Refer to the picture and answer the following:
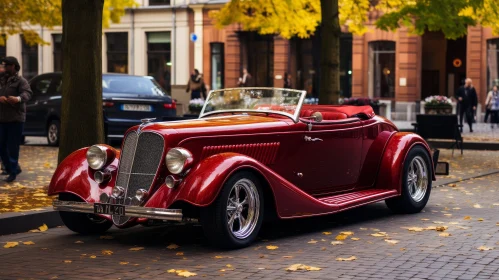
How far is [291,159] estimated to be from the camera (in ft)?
35.0

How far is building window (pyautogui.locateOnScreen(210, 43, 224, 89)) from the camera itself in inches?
1860

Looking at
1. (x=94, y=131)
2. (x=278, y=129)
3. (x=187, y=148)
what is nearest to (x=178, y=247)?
(x=187, y=148)

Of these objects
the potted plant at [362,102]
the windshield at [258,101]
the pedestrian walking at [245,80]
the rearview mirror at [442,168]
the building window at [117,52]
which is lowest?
the rearview mirror at [442,168]

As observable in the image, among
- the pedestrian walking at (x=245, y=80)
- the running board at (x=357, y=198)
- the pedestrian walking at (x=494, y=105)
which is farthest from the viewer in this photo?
the pedestrian walking at (x=245, y=80)

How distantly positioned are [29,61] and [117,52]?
5.22 m

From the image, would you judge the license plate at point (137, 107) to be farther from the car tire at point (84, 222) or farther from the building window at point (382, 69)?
the building window at point (382, 69)

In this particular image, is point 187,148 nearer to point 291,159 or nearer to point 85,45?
point 291,159

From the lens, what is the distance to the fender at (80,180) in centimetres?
1001

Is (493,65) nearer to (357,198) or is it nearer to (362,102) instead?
(362,102)

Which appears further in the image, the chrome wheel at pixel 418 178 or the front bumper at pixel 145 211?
the chrome wheel at pixel 418 178

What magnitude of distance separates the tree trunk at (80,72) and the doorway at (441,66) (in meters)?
30.0

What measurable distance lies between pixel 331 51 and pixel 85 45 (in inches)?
348

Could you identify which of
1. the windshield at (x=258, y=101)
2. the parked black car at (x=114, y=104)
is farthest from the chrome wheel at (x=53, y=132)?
the windshield at (x=258, y=101)

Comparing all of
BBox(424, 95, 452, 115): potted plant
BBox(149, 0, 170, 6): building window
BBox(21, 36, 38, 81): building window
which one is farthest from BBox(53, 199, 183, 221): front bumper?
BBox(21, 36, 38, 81): building window
